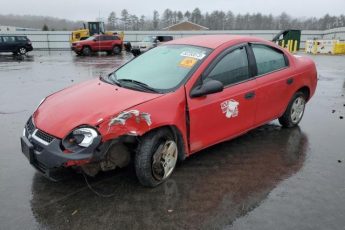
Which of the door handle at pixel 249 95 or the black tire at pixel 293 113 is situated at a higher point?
the door handle at pixel 249 95

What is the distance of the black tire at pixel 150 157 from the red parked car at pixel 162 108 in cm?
1

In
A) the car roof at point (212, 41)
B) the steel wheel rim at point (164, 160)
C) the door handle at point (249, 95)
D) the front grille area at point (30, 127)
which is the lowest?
the steel wheel rim at point (164, 160)

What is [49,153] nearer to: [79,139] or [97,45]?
[79,139]

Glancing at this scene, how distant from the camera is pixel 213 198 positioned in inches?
149

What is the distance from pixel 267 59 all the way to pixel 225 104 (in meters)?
1.35

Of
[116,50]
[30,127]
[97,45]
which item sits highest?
[30,127]

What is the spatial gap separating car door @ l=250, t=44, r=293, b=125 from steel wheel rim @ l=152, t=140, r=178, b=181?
1.60 metres

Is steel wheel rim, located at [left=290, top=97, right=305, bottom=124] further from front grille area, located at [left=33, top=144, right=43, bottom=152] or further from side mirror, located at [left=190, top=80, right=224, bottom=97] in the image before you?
front grille area, located at [left=33, top=144, right=43, bottom=152]

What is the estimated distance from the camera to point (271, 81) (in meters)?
5.21

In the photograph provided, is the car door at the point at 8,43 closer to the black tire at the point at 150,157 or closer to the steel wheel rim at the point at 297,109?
the steel wheel rim at the point at 297,109

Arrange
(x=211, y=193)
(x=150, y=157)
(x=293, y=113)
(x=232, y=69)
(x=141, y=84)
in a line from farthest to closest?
(x=293, y=113), (x=232, y=69), (x=141, y=84), (x=211, y=193), (x=150, y=157)

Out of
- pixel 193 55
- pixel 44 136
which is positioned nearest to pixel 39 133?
pixel 44 136

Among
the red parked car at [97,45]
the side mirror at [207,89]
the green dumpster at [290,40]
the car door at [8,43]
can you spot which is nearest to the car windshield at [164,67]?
the side mirror at [207,89]

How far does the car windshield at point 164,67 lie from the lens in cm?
431
